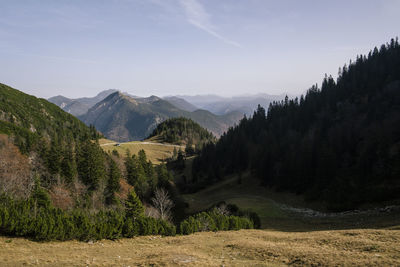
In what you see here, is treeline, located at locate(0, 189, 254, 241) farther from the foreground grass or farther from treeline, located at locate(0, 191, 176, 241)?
the foreground grass

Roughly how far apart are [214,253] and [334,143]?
257 feet

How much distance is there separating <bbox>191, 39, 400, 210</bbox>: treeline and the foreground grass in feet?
113

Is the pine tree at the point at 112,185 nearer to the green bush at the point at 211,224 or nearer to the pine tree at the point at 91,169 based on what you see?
the pine tree at the point at 91,169

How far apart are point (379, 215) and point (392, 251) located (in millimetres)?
28072

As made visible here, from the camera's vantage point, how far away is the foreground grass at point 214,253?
16781 mm

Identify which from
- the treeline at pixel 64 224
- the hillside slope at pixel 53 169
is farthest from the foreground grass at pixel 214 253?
the hillside slope at pixel 53 169

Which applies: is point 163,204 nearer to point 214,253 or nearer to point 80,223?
point 80,223

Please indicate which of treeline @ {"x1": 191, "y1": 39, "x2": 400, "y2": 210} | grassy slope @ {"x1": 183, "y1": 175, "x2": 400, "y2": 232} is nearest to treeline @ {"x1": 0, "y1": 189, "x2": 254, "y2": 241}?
grassy slope @ {"x1": 183, "y1": 175, "x2": 400, "y2": 232}

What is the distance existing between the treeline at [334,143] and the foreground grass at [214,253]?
34.5 meters

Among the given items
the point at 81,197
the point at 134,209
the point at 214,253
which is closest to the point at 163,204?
the point at 81,197

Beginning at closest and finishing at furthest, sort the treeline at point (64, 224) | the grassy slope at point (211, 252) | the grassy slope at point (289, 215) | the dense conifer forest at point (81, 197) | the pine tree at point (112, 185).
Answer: the grassy slope at point (211, 252) < the treeline at point (64, 224) < the dense conifer forest at point (81, 197) < the grassy slope at point (289, 215) < the pine tree at point (112, 185)

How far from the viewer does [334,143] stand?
8494 cm

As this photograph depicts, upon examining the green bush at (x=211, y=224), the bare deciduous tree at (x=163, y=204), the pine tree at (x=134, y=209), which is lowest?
the bare deciduous tree at (x=163, y=204)

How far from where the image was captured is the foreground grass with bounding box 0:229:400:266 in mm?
16781
